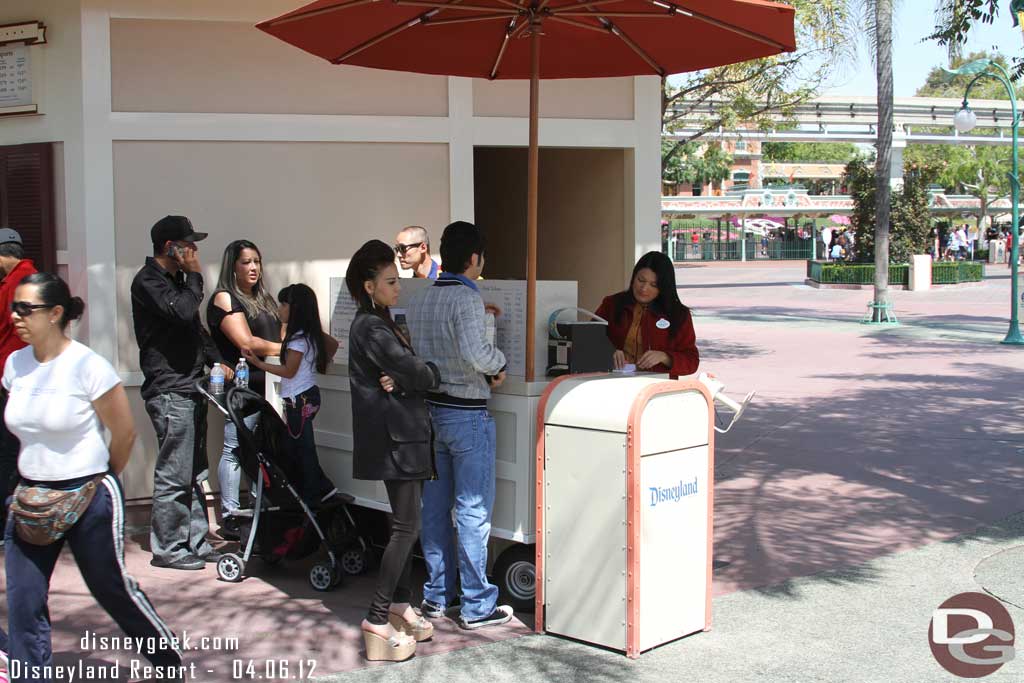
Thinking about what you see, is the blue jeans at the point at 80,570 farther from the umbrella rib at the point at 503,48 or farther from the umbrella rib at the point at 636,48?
the umbrella rib at the point at 636,48

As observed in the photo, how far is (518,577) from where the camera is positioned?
221 inches

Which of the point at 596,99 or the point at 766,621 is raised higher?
the point at 596,99

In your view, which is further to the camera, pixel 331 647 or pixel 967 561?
pixel 967 561

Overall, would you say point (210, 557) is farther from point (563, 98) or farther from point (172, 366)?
point (563, 98)

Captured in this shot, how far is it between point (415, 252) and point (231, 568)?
6.98 ft

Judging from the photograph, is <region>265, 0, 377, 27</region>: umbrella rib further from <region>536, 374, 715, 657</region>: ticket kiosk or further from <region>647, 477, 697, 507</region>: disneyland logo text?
<region>647, 477, 697, 507</region>: disneyland logo text

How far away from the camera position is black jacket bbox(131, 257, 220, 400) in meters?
6.19

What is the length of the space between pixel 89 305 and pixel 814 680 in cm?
517

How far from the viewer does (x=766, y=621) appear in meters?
5.46

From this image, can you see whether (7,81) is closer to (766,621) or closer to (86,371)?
(86,371)

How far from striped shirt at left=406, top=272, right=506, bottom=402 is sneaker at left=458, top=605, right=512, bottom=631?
1076 mm

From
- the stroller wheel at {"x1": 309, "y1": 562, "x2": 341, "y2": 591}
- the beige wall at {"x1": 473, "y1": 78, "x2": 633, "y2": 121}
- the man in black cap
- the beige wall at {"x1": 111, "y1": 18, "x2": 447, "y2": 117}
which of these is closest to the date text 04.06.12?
the stroller wheel at {"x1": 309, "y1": 562, "x2": 341, "y2": 591}

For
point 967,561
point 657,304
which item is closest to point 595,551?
point 657,304

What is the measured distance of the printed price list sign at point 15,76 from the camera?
7527mm
